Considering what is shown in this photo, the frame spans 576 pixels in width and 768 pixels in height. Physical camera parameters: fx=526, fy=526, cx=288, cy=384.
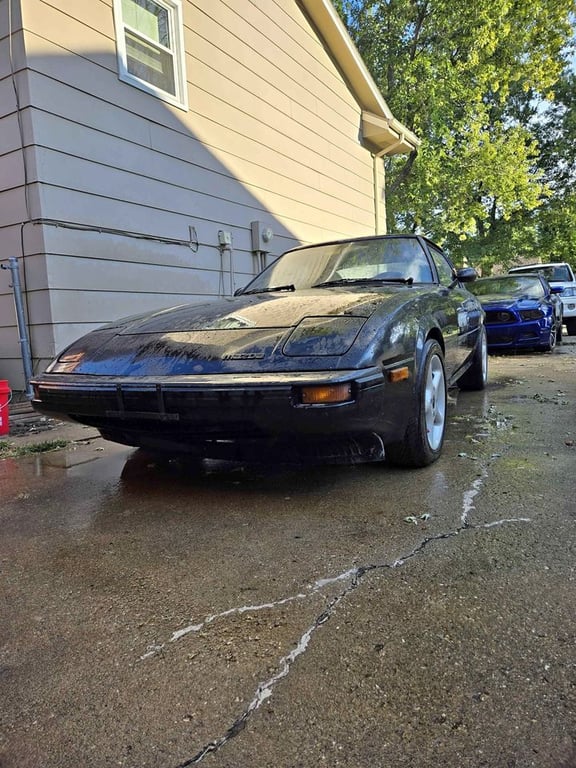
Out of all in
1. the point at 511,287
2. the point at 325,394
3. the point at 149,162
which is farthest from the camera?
the point at 511,287

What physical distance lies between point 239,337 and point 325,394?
0.60m

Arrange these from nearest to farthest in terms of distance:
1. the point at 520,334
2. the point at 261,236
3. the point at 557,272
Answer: the point at 261,236 < the point at 520,334 < the point at 557,272

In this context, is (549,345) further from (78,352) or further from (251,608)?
(251,608)

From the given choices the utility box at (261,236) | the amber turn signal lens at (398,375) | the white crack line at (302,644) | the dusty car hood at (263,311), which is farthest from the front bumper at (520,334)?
the white crack line at (302,644)

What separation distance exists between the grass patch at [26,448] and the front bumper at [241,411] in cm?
112

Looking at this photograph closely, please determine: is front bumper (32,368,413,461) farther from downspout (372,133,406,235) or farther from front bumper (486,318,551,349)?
downspout (372,133,406,235)

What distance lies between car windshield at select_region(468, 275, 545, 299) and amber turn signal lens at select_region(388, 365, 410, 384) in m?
6.17

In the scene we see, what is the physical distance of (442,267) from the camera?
14.0 ft

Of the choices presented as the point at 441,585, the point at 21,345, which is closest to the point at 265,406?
the point at 441,585

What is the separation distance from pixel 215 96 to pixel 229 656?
22.0 ft

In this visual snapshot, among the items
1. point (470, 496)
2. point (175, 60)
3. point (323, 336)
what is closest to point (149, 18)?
point (175, 60)

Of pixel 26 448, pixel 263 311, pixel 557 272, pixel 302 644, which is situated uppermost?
pixel 557 272

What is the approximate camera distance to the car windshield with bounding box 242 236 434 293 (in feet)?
11.6

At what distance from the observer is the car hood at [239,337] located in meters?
2.29
